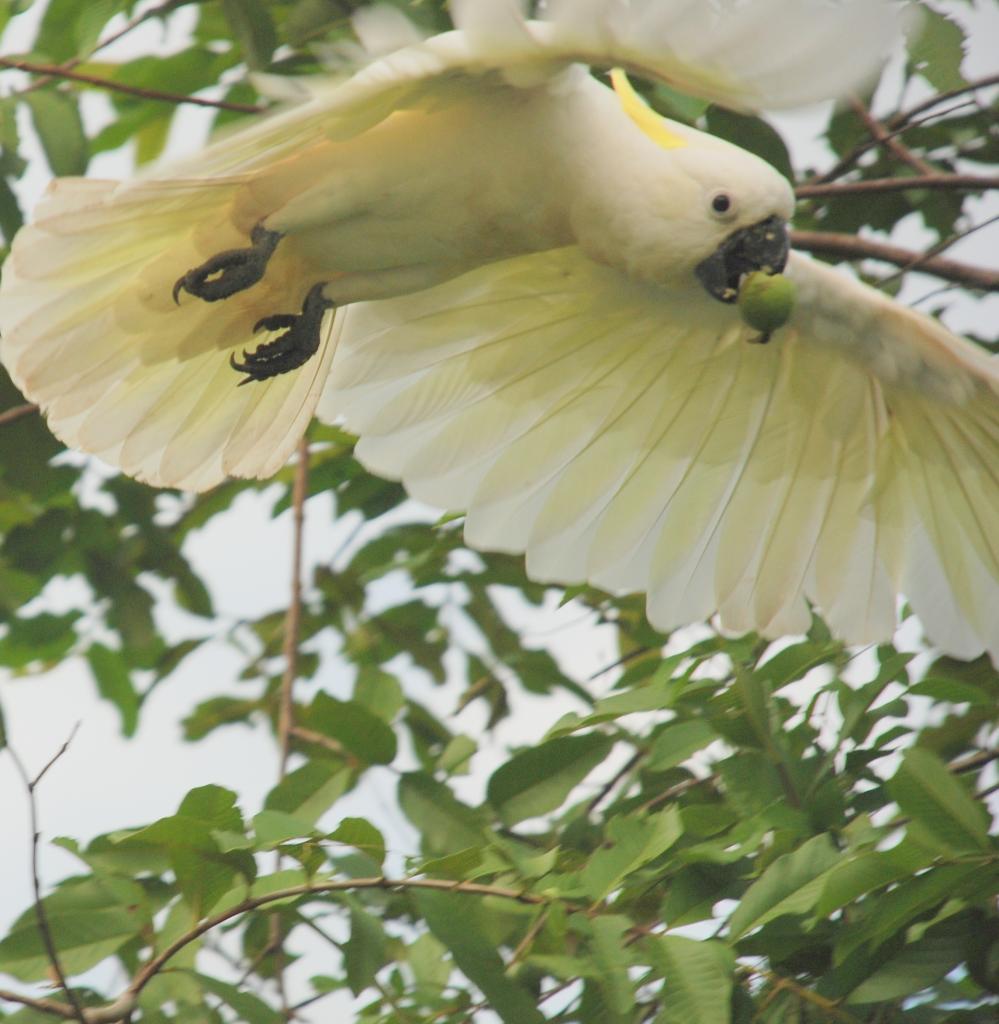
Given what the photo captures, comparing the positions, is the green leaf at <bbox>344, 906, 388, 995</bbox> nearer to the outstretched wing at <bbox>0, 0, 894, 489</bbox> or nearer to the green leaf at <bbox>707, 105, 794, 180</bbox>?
the outstretched wing at <bbox>0, 0, 894, 489</bbox>

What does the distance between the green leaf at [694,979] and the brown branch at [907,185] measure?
1290 mm

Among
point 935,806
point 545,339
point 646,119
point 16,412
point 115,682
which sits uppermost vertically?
point 646,119

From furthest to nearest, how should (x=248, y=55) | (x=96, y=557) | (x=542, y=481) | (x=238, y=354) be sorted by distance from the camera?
1. (x=96, y=557)
2. (x=542, y=481)
3. (x=238, y=354)
4. (x=248, y=55)

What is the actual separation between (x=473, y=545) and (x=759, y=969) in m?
1.06

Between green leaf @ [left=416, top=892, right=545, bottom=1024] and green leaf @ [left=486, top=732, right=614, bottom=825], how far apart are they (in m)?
0.34

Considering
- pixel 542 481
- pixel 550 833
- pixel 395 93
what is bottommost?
pixel 550 833

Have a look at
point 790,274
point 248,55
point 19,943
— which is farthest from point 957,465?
point 19,943

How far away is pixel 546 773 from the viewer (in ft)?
6.89

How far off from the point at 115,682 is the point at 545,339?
4.12ft

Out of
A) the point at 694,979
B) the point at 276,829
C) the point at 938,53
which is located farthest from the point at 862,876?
the point at 938,53

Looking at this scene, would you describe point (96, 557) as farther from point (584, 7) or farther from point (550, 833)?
point (584, 7)

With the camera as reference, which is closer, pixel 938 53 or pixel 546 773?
pixel 938 53

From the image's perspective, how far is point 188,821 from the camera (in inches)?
69.5

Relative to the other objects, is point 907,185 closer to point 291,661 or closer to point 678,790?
point 678,790
